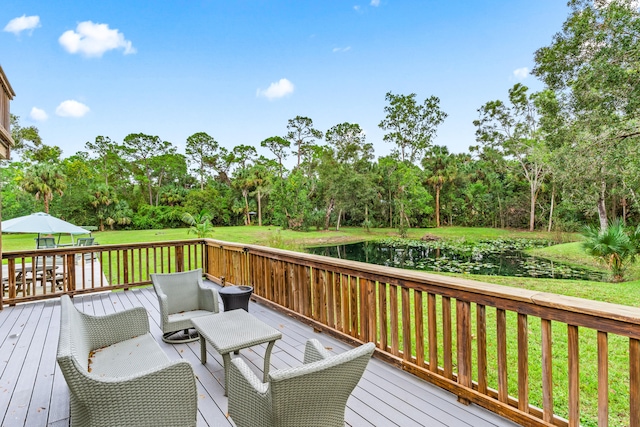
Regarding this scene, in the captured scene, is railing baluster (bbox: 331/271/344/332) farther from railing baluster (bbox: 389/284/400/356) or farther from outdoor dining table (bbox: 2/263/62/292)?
outdoor dining table (bbox: 2/263/62/292)

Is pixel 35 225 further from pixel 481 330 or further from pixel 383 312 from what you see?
pixel 481 330

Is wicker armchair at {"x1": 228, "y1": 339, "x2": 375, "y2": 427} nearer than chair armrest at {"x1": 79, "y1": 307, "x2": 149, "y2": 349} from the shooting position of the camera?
Yes

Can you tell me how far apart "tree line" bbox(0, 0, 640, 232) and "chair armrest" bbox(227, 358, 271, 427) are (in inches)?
558

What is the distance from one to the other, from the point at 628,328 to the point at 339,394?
4.29ft

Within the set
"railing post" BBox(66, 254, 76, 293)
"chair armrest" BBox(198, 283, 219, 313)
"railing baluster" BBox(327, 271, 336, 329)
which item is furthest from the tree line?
"railing post" BBox(66, 254, 76, 293)

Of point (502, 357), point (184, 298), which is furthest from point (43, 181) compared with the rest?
point (502, 357)

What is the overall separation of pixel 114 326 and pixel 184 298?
44.6 inches

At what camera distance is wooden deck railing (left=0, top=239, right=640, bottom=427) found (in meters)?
1.61

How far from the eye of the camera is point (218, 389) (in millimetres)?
2443

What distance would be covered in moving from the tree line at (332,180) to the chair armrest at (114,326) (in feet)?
46.6

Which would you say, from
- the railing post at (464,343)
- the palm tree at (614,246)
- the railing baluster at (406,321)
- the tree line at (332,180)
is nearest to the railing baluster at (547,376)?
the railing post at (464,343)

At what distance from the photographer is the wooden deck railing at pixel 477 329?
5.29ft

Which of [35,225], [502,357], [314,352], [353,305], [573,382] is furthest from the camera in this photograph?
[35,225]

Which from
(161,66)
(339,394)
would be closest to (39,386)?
(339,394)
